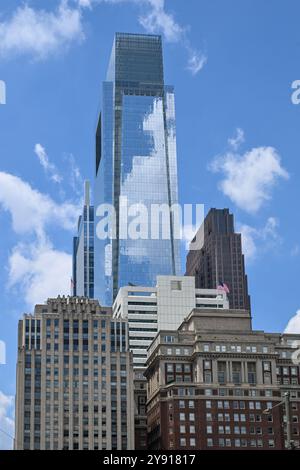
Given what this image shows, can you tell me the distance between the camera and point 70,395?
640ft

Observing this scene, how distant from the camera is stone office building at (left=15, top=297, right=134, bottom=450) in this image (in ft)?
623

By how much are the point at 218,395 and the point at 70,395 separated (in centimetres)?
3344

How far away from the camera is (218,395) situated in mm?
189375

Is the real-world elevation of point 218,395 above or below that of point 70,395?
below

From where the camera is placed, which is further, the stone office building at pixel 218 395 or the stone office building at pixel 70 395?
the stone office building at pixel 70 395

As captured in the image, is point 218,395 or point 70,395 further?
point 70,395

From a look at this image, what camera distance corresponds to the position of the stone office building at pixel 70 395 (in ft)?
623

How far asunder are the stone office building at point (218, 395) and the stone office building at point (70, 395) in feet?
27.3

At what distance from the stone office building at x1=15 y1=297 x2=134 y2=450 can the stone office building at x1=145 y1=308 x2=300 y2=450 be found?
832cm
